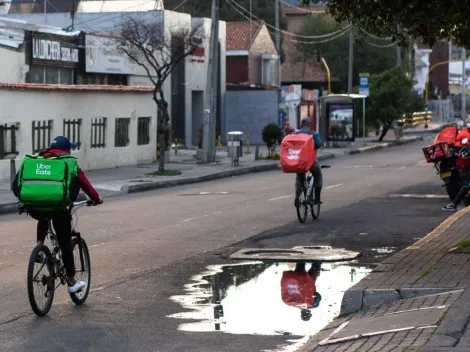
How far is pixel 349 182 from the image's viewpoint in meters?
32.2

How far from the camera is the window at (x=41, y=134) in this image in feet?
112

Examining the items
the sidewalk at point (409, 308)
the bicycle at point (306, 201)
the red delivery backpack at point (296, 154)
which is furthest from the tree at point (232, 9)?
the sidewalk at point (409, 308)

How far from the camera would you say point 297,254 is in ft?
49.3

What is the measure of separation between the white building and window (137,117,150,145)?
467 cm

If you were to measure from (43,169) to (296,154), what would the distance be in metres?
9.07

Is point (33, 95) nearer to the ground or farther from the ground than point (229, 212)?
farther from the ground

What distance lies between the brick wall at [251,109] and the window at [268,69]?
5999mm

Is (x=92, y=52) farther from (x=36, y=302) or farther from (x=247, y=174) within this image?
(x=36, y=302)

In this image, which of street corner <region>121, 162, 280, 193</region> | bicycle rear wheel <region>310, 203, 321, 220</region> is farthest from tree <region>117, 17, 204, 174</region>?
bicycle rear wheel <region>310, 203, 321, 220</region>

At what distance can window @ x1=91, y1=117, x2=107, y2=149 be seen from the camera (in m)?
38.0

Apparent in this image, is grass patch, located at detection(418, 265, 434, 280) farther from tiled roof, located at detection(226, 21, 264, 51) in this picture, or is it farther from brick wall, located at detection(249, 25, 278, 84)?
brick wall, located at detection(249, 25, 278, 84)

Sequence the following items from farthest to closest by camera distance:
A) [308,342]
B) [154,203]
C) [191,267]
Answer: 1. [154,203]
2. [191,267]
3. [308,342]

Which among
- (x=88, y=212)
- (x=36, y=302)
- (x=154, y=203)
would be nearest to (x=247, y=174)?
(x=154, y=203)

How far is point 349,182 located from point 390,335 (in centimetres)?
2376
